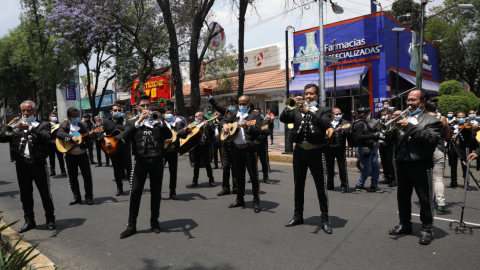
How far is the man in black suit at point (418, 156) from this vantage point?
14.5ft

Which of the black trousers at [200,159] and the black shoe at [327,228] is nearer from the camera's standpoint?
the black shoe at [327,228]

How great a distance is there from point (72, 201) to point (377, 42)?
17.6m

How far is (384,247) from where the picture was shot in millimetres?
4348

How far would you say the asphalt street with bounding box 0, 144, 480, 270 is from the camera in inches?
158

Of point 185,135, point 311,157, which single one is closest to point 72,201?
point 185,135

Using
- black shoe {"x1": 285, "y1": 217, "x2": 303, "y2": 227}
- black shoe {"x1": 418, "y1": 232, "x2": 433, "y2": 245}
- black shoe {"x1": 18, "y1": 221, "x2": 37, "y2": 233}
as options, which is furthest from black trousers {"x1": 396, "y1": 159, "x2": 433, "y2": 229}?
black shoe {"x1": 18, "y1": 221, "x2": 37, "y2": 233}

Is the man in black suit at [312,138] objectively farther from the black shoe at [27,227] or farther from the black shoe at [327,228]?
the black shoe at [27,227]

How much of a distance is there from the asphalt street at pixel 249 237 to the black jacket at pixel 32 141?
1251 mm

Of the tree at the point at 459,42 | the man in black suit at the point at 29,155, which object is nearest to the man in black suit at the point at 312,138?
the man in black suit at the point at 29,155

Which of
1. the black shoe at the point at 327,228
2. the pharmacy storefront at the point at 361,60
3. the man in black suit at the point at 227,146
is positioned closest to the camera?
the black shoe at the point at 327,228

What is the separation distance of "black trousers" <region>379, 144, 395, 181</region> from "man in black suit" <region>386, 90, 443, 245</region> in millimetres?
3521

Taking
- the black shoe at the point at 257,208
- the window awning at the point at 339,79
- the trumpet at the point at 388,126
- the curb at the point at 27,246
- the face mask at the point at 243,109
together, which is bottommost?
the black shoe at the point at 257,208

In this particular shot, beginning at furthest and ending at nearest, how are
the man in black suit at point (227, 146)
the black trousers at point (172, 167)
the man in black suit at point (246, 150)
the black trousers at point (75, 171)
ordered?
the black trousers at point (172, 167)
the black trousers at point (75, 171)
the man in black suit at point (227, 146)
the man in black suit at point (246, 150)

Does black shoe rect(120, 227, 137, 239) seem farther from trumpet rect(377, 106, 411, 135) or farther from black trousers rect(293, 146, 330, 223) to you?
trumpet rect(377, 106, 411, 135)
